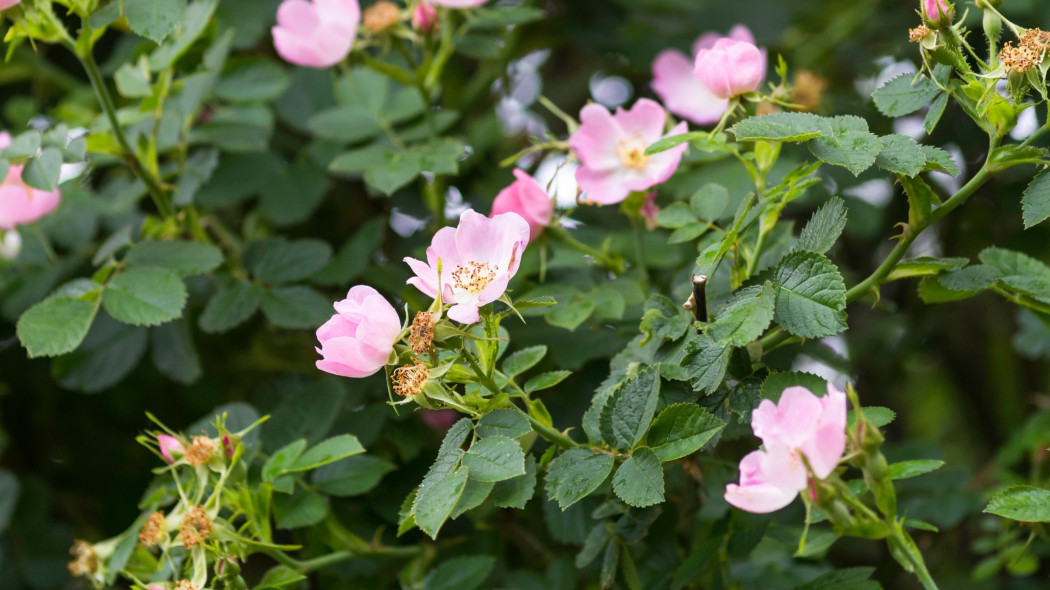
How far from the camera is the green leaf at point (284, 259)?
1.27 metres

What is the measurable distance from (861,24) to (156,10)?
1490 mm

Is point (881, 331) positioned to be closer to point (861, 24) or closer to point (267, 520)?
point (861, 24)

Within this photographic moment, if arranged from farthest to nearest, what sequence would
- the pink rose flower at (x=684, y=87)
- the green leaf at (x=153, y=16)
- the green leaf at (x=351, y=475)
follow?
the pink rose flower at (x=684, y=87) < the green leaf at (x=351, y=475) < the green leaf at (x=153, y=16)

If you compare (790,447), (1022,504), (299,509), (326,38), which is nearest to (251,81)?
(326,38)

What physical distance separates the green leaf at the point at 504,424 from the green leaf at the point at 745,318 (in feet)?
0.61

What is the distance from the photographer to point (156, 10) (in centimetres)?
100

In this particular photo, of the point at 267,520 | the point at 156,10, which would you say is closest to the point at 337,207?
the point at 156,10

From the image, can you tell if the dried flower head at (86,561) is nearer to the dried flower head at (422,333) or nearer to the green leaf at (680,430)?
the dried flower head at (422,333)

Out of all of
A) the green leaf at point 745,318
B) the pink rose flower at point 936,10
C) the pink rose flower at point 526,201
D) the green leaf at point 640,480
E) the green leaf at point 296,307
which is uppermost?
the pink rose flower at point 936,10

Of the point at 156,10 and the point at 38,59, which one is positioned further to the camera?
the point at 38,59

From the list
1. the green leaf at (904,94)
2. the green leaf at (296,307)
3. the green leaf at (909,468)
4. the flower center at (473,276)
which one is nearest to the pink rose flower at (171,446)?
the green leaf at (296,307)

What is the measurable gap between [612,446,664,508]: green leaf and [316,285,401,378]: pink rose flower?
0.78ft

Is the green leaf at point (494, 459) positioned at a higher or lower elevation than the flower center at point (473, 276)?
→ lower

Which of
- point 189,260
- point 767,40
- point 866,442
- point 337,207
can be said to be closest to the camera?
point 866,442
